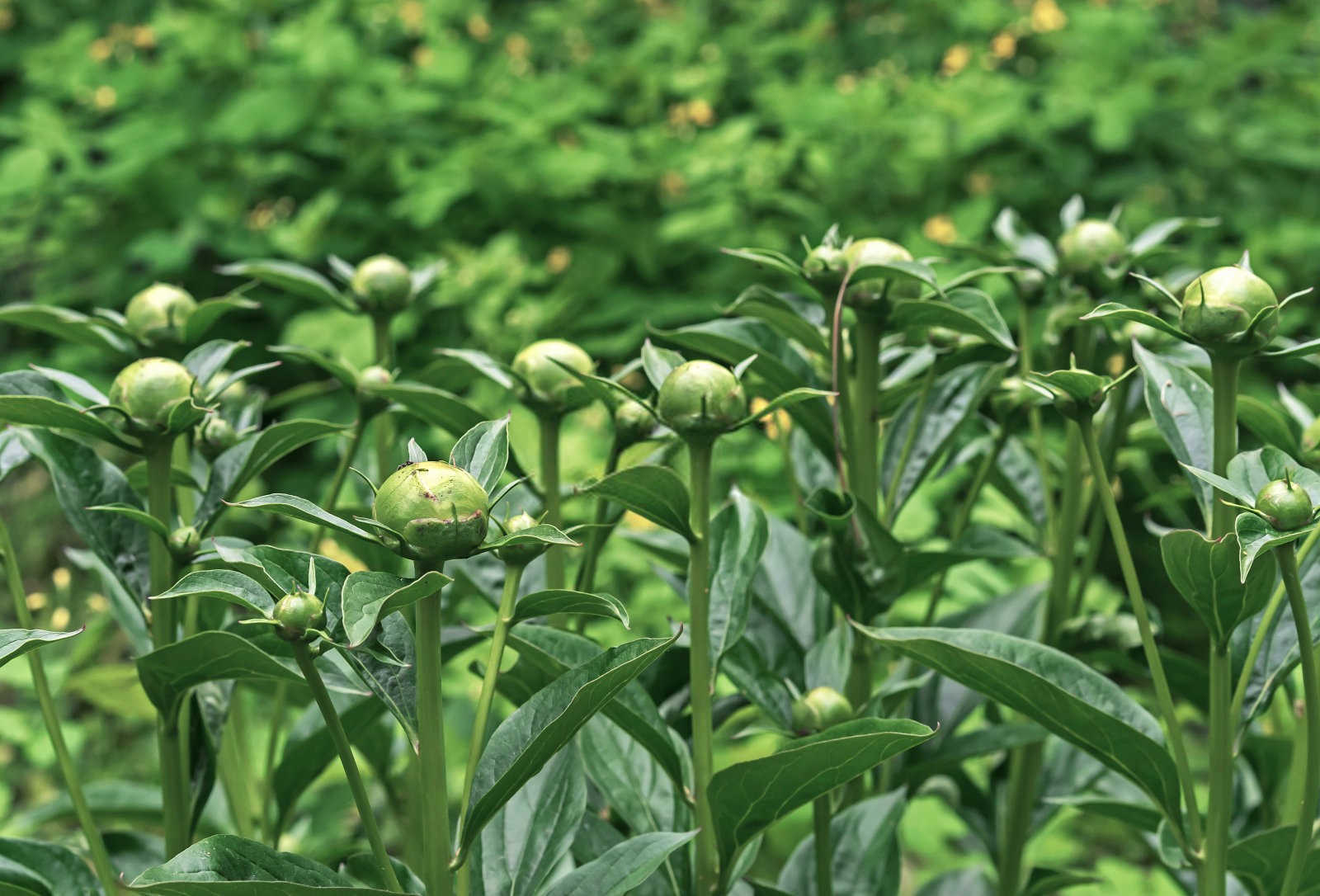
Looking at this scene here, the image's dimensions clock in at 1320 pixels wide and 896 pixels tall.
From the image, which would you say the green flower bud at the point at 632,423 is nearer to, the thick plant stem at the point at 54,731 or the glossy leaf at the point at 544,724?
the glossy leaf at the point at 544,724

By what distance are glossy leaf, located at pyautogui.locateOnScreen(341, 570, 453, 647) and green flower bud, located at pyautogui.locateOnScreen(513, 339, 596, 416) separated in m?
0.22

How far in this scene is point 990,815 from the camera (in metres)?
0.87

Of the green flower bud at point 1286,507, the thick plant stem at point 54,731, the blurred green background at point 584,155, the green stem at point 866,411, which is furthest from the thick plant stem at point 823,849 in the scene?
the blurred green background at point 584,155

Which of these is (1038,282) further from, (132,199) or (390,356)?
(132,199)

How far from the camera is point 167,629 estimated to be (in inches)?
24.1

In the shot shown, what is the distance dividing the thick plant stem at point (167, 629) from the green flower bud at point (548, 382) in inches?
6.7

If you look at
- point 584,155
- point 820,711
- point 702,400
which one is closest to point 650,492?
point 702,400

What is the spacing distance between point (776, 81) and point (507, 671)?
87.7 inches

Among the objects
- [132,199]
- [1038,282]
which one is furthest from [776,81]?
[1038,282]

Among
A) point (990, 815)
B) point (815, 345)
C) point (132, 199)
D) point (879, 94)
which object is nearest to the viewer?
point (815, 345)

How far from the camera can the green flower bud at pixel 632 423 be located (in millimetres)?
634

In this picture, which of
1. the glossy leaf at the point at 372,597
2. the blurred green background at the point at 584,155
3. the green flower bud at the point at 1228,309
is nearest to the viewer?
the glossy leaf at the point at 372,597

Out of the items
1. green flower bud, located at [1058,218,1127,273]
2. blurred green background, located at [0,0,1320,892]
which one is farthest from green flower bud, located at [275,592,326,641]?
blurred green background, located at [0,0,1320,892]

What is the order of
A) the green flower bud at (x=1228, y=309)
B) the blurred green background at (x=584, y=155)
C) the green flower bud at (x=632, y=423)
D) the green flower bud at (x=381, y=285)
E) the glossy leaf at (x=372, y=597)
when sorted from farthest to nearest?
1. the blurred green background at (x=584, y=155)
2. the green flower bud at (x=381, y=285)
3. the green flower bud at (x=632, y=423)
4. the green flower bud at (x=1228, y=309)
5. the glossy leaf at (x=372, y=597)
